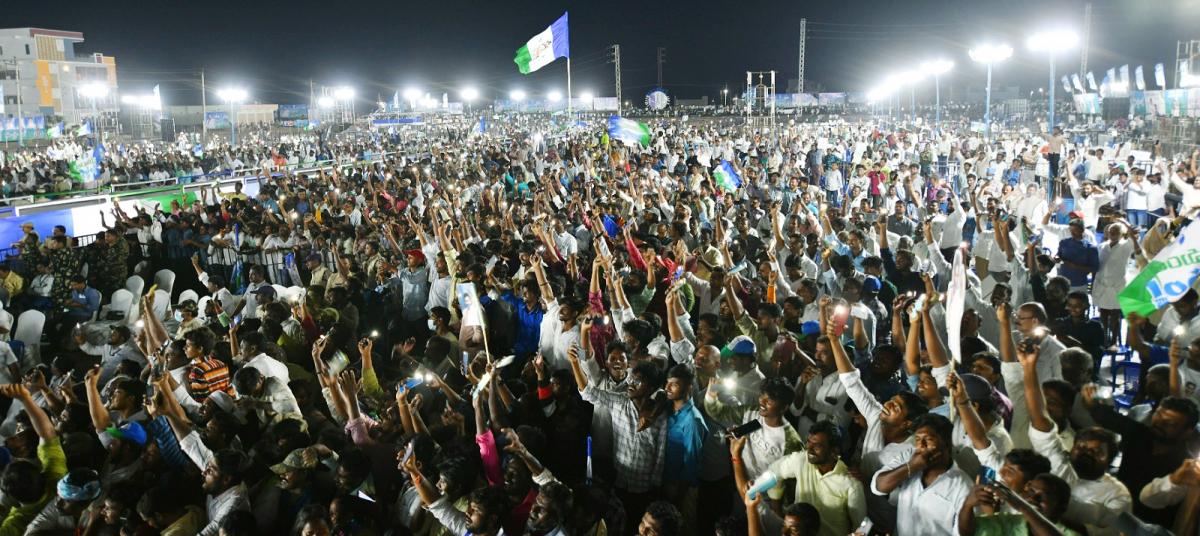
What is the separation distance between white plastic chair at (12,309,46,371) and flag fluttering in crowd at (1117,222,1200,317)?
9036 mm

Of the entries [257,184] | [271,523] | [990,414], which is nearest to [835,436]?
[990,414]

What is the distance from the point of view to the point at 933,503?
10.7 ft

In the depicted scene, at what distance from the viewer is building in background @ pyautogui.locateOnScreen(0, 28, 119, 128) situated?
60812 millimetres

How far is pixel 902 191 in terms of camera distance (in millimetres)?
12922

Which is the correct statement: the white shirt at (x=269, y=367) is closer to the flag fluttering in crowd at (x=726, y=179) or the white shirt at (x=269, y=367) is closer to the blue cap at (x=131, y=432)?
the blue cap at (x=131, y=432)

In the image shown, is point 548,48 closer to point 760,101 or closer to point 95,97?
point 760,101

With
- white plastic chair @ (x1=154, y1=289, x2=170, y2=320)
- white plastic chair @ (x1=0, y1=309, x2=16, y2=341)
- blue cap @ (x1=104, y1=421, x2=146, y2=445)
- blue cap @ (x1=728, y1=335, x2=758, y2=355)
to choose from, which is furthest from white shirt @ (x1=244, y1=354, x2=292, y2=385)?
white plastic chair @ (x1=0, y1=309, x2=16, y2=341)

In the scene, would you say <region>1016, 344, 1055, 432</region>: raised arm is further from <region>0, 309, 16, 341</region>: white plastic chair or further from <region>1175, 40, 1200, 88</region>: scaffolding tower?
<region>1175, 40, 1200, 88</region>: scaffolding tower

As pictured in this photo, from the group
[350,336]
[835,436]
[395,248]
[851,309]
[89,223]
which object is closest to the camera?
[835,436]

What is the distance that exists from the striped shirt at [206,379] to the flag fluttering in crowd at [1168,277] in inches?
220

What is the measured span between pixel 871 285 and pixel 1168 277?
224 centimetres

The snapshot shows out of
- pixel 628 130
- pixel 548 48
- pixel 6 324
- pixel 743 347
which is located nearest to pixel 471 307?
pixel 743 347

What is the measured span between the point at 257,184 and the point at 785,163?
41.1ft

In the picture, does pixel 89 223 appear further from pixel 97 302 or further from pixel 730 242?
pixel 730 242
